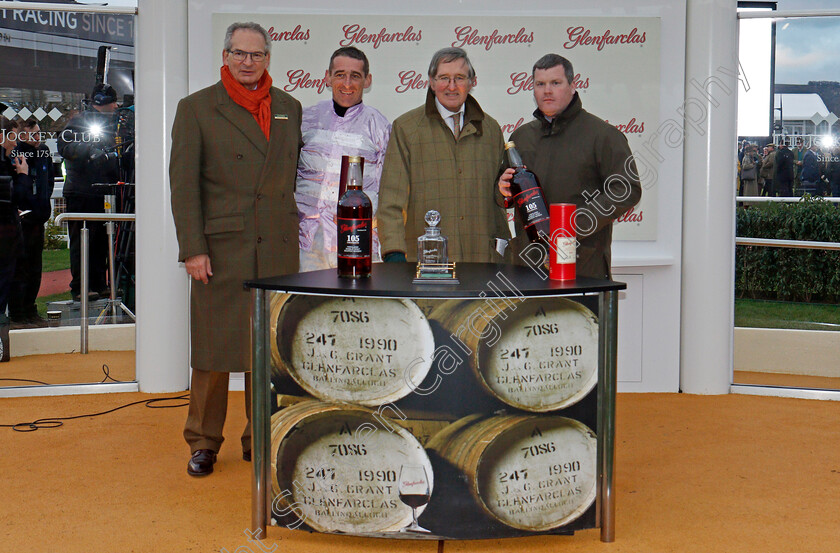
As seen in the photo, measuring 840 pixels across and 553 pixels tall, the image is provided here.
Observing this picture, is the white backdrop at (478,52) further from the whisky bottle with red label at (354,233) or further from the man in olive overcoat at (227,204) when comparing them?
the whisky bottle with red label at (354,233)

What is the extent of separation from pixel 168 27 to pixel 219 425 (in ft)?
8.43

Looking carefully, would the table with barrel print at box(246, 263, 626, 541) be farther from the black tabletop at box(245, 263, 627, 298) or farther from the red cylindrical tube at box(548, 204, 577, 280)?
the red cylindrical tube at box(548, 204, 577, 280)

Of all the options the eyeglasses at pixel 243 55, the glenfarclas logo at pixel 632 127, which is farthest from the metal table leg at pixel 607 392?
the glenfarclas logo at pixel 632 127

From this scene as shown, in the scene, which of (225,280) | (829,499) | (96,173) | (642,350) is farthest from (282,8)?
(829,499)

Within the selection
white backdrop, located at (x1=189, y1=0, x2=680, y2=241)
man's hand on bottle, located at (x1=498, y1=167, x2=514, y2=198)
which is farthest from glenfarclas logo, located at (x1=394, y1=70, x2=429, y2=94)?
man's hand on bottle, located at (x1=498, y1=167, x2=514, y2=198)

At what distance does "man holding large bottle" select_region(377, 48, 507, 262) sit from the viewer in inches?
137

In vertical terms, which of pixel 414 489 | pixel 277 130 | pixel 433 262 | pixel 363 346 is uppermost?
pixel 277 130

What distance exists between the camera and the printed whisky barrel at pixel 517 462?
245cm

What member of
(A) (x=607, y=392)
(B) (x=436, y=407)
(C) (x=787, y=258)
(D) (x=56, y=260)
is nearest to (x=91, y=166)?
(D) (x=56, y=260)

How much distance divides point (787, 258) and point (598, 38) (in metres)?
1.79

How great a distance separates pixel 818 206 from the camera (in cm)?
504

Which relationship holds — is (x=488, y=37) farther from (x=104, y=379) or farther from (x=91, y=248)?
(x=104, y=379)

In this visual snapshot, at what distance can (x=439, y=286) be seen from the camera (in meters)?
2.44

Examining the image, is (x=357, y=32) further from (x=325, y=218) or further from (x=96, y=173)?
(x=96, y=173)
